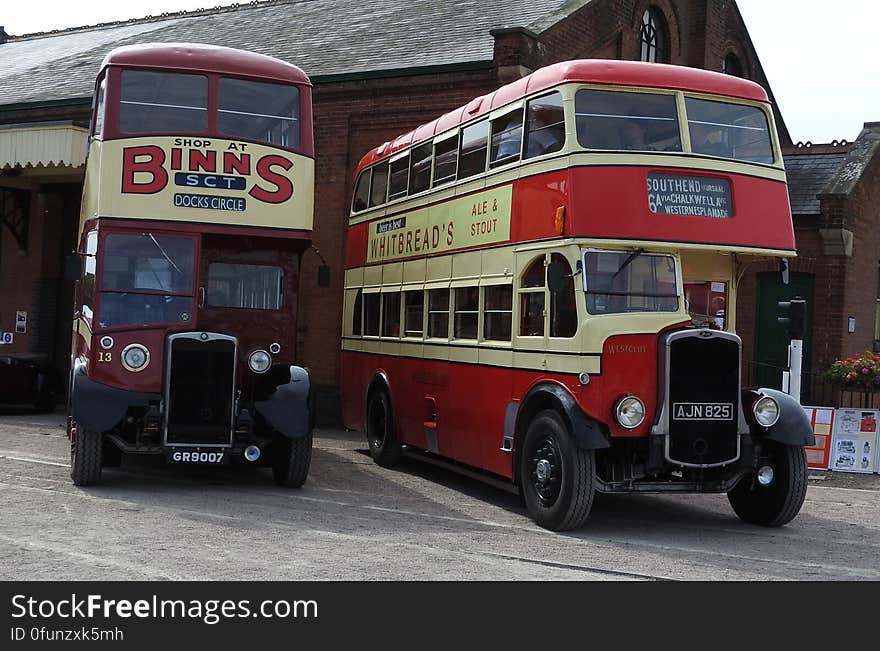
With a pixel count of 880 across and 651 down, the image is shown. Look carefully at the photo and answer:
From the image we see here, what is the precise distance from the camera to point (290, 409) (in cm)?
1091

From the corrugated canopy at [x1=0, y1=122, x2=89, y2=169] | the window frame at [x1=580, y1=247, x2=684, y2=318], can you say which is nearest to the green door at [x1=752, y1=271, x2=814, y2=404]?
the window frame at [x1=580, y1=247, x2=684, y2=318]

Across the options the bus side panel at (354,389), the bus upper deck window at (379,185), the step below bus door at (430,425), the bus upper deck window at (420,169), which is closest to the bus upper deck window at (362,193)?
the bus upper deck window at (379,185)

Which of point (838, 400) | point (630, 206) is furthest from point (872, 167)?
point (630, 206)

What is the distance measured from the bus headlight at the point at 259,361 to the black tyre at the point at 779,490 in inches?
200

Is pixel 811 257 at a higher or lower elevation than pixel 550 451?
higher

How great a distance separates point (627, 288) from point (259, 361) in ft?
13.7

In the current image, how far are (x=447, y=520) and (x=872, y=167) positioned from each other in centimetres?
1547

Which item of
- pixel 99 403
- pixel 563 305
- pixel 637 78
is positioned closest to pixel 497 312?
pixel 563 305

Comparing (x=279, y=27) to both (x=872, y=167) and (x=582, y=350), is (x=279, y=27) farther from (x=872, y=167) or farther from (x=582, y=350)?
(x=582, y=350)

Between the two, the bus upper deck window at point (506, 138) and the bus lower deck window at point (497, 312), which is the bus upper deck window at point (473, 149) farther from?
Answer: the bus lower deck window at point (497, 312)

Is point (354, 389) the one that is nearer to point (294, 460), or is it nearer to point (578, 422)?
point (294, 460)

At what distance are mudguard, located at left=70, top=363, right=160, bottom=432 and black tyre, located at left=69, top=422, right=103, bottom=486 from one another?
22cm

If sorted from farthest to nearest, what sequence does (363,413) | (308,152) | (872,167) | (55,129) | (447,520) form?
(872,167) → (55,129) → (363,413) → (308,152) → (447,520)

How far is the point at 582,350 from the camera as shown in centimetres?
920
